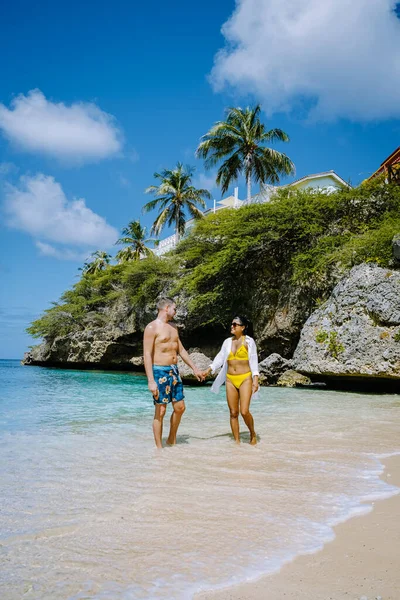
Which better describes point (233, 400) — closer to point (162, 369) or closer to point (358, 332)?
point (162, 369)

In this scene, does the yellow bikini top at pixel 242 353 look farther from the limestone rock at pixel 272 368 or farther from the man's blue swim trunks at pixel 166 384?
the limestone rock at pixel 272 368

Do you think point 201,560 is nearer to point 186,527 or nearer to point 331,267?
point 186,527

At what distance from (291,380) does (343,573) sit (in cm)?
1463

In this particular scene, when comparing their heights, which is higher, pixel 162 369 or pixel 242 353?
pixel 242 353

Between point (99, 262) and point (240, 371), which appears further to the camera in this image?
point (99, 262)

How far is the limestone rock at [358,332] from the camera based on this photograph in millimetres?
12641

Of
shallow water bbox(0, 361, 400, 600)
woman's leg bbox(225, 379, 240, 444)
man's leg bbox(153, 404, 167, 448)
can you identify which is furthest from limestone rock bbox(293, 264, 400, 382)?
man's leg bbox(153, 404, 167, 448)

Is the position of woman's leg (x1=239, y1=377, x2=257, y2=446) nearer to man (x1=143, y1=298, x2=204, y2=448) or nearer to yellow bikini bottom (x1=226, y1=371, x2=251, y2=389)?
yellow bikini bottom (x1=226, y1=371, x2=251, y2=389)

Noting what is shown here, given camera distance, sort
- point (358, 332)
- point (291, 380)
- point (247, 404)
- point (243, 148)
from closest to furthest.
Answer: point (247, 404)
point (358, 332)
point (291, 380)
point (243, 148)

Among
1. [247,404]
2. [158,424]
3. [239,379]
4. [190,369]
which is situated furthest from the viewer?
[190,369]

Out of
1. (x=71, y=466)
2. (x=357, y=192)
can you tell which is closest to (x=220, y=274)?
(x=357, y=192)

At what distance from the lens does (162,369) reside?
5.18 meters

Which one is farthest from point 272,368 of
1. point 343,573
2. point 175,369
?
point 343,573

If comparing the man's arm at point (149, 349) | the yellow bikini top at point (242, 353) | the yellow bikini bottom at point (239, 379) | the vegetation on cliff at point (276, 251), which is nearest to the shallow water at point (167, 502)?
the yellow bikini bottom at point (239, 379)
